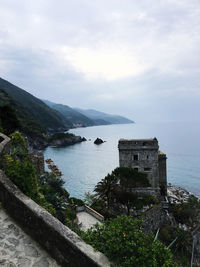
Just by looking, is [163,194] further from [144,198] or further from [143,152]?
[143,152]

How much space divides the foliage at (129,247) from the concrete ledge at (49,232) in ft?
1.81

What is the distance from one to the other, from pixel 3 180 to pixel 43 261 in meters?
2.46

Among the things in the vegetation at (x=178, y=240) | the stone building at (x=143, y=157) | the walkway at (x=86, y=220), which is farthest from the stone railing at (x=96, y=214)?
the vegetation at (x=178, y=240)

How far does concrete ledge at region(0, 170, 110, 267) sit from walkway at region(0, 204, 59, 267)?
0.12m

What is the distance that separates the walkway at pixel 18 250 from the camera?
3.79 meters

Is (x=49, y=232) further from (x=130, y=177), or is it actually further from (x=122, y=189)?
(x=130, y=177)

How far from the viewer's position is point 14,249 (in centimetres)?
409

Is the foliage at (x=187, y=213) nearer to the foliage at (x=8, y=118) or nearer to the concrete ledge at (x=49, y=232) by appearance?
the concrete ledge at (x=49, y=232)

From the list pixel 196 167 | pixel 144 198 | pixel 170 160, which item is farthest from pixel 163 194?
pixel 170 160

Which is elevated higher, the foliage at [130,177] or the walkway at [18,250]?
the walkway at [18,250]

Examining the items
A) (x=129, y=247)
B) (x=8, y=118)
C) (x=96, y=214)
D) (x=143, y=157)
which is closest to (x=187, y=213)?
(x=143, y=157)

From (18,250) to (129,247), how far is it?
2.54 meters

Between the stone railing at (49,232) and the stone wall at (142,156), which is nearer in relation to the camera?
the stone railing at (49,232)

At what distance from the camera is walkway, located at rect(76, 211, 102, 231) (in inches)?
839
